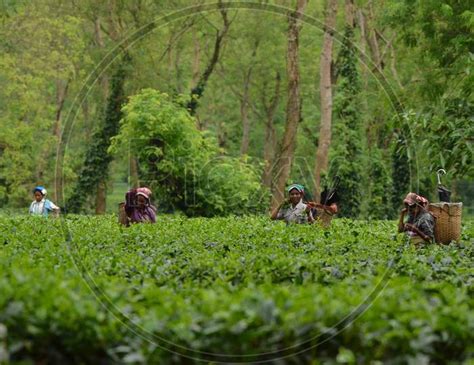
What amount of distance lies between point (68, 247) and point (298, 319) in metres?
5.67

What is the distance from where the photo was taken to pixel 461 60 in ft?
72.3

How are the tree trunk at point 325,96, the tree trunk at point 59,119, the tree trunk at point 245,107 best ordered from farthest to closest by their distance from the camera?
the tree trunk at point 245,107 → the tree trunk at point 59,119 → the tree trunk at point 325,96

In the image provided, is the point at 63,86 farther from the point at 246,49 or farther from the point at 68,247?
the point at 68,247

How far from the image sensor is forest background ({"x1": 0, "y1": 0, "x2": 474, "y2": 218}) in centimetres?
2375

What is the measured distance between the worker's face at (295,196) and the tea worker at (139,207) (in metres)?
2.65

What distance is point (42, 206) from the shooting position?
60.4 ft

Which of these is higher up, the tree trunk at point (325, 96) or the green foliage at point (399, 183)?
the tree trunk at point (325, 96)

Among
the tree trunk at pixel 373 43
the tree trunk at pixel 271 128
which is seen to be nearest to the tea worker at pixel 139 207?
the tree trunk at pixel 373 43

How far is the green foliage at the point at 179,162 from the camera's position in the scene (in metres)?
25.2

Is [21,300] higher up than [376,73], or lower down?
lower down

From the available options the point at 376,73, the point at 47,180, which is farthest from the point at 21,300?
the point at 47,180

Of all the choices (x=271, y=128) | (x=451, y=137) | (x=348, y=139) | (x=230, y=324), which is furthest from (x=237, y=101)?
(x=230, y=324)

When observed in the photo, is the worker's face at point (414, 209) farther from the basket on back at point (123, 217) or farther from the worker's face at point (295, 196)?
the basket on back at point (123, 217)

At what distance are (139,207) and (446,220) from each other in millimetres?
5985
